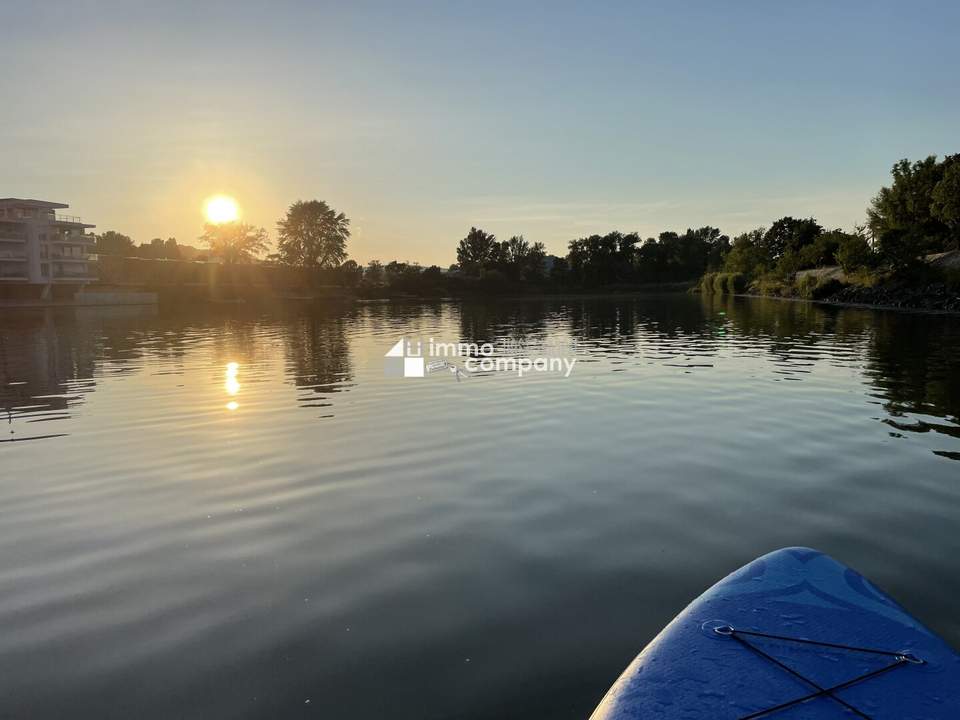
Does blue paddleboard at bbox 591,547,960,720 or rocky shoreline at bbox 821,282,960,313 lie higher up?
rocky shoreline at bbox 821,282,960,313

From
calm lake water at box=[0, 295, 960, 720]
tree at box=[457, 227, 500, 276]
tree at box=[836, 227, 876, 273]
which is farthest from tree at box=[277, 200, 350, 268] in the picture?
calm lake water at box=[0, 295, 960, 720]

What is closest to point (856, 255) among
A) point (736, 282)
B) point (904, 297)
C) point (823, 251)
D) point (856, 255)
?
point (856, 255)

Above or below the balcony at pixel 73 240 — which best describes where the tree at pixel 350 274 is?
below

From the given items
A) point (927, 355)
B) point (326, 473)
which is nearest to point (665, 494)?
point (326, 473)

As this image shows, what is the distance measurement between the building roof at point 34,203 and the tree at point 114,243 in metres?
74.3

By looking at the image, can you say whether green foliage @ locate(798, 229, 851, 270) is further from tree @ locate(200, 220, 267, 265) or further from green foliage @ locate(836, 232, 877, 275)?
tree @ locate(200, 220, 267, 265)

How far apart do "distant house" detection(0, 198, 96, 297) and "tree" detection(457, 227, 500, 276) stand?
91.1 m

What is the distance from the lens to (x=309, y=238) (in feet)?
465

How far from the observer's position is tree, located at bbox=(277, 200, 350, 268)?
5586 inches

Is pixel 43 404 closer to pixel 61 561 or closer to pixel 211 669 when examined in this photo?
pixel 61 561

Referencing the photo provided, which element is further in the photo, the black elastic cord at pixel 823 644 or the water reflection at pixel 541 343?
the water reflection at pixel 541 343

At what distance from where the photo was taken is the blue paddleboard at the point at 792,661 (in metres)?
3.51

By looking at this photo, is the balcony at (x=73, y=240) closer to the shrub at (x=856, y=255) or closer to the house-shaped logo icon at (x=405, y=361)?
the house-shaped logo icon at (x=405, y=361)

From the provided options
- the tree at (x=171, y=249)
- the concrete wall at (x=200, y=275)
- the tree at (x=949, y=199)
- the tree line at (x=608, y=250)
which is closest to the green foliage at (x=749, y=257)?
the tree line at (x=608, y=250)
